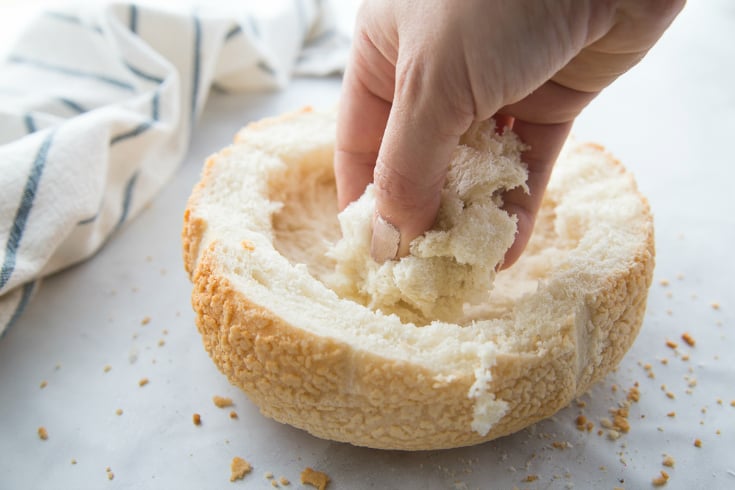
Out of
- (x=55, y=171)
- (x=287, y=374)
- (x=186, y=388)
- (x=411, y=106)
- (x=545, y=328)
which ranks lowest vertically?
(x=186, y=388)

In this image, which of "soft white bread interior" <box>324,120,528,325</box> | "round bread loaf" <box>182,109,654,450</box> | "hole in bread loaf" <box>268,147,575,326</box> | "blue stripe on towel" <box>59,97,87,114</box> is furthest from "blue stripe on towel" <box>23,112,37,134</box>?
"soft white bread interior" <box>324,120,528,325</box>

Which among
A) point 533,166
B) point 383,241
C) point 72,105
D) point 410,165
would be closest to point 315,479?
point 383,241

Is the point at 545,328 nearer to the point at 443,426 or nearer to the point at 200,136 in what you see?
the point at 443,426

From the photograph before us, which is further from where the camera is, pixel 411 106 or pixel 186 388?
pixel 186 388

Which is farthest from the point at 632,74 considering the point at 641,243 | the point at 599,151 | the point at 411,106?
the point at 411,106

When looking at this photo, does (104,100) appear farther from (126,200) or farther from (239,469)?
(239,469)

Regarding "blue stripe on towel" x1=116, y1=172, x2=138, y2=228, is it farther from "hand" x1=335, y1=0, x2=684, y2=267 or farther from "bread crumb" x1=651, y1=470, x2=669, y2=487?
"bread crumb" x1=651, y1=470, x2=669, y2=487
